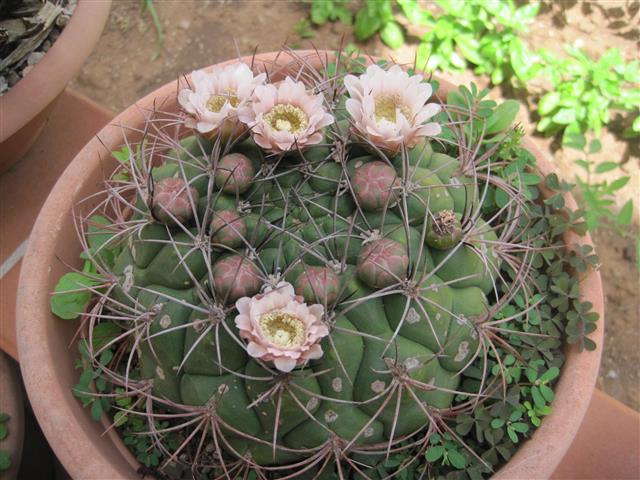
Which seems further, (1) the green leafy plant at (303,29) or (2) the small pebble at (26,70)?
(1) the green leafy plant at (303,29)

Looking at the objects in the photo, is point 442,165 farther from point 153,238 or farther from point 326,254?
point 153,238

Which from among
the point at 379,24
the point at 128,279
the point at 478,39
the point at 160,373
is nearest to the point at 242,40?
the point at 379,24

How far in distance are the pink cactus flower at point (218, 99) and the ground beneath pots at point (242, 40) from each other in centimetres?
127

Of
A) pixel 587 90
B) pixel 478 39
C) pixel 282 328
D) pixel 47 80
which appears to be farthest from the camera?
pixel 478 39

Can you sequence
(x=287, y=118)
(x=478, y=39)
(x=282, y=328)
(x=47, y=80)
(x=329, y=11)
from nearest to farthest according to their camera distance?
(x=282, y=328)
(x=287, y=118)
(x=47, y=80)
(x=478, y=39)
(x=329, y=11)

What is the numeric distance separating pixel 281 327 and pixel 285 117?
32 centimetres

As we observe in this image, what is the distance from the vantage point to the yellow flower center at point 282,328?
78cm

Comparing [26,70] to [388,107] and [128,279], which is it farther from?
[388,107]

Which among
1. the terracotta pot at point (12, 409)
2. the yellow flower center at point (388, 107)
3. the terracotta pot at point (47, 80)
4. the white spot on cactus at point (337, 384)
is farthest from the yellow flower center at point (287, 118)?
the terracotta pot at point (12, 409)

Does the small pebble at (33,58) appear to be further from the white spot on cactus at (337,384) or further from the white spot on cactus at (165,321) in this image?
the white spot on cactus at (337,384)

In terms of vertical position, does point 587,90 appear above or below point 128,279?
below

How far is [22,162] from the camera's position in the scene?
5.28 feet

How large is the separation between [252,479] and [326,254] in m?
0.39

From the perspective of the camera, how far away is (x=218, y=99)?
0.97m
